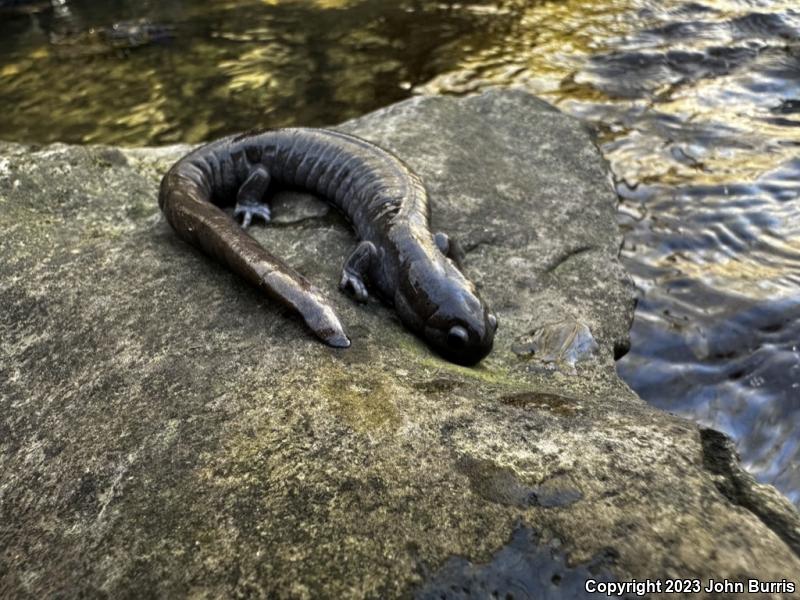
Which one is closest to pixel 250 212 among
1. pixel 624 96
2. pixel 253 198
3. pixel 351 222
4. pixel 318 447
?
pixel 253 198

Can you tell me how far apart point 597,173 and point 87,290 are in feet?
14.9

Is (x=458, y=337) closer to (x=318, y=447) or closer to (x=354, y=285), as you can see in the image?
(x=354, y=285)

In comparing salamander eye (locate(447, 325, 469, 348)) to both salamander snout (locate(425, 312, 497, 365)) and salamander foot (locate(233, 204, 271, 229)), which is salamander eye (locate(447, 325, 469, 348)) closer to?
salamander snout (locate(425, 312, 497, 365))

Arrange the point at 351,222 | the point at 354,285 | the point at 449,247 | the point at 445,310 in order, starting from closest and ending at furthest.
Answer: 1. the point at 445,310
2. the point at 354,285
3. the point at 449,247
4. the point at 351,222

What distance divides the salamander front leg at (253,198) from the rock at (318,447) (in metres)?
0.40

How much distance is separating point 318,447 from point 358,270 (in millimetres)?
1935

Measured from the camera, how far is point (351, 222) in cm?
543

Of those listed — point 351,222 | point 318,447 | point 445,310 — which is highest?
point 318,447

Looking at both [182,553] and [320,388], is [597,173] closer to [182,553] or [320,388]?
[320,388]

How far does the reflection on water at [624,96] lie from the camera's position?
491 centimetres

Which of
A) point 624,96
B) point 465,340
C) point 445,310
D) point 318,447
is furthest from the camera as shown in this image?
point 624,96

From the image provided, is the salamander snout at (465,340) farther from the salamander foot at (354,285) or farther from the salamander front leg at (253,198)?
the salamander front leg at (253,198)

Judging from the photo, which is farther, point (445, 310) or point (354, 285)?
point (354, 285)

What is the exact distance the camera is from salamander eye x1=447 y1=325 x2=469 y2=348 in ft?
13.1
